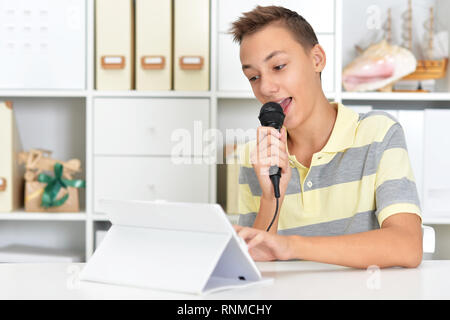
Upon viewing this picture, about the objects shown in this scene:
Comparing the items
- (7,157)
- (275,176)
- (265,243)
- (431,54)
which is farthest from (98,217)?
(431,54)

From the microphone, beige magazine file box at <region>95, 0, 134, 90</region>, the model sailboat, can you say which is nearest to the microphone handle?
the microphone

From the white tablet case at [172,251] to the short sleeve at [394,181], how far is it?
36 centimetres

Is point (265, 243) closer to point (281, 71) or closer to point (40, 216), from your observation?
point (281, 71)

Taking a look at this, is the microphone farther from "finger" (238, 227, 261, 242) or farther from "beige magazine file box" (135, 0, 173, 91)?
"beige magazine file box" (135, 0, 173, 91)

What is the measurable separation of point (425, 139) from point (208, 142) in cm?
68

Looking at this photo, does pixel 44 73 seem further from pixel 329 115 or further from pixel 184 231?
pixel 184 231

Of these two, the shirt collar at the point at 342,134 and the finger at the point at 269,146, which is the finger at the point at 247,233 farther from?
the shirt collar at the point at 342,134

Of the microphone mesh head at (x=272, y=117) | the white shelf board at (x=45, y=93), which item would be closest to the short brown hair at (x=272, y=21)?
the microphone mesh head at (x=272, y=117)

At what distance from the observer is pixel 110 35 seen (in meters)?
1.66

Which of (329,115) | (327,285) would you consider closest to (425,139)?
(329,115)

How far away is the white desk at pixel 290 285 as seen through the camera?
1.81 feet

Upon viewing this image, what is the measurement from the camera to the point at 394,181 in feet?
3.06

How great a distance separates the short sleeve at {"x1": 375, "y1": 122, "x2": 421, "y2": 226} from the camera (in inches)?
34.6

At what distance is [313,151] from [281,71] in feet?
0.64
